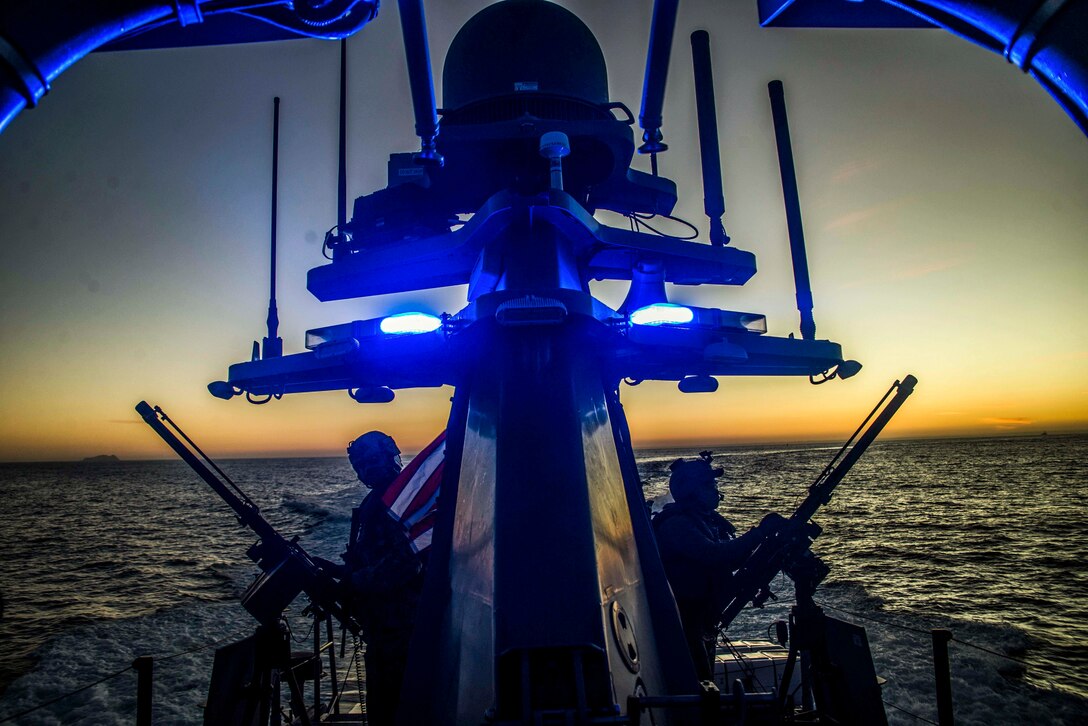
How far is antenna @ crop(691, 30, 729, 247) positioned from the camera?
5660 millimetres

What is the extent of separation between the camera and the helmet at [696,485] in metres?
6.05

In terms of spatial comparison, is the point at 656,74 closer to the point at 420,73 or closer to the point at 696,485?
the point at 420,73

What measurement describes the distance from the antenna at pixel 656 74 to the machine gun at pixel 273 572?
475 centimetres

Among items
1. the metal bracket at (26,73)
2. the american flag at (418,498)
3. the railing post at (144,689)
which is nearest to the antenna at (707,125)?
the american flag at (418,498)

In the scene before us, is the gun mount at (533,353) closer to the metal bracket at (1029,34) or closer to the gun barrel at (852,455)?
the gun barrel at (852,455)

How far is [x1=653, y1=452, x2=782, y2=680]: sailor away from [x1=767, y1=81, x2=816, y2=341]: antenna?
6.01ft

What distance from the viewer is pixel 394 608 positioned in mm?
5250

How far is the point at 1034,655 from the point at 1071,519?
42437 mm

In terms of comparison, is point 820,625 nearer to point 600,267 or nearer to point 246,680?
point 600,267

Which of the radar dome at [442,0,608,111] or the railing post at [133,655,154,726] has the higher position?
the radar dome at [442,0,608,111]

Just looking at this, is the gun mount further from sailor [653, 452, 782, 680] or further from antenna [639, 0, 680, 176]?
sailor [653, 452, 782, 680]

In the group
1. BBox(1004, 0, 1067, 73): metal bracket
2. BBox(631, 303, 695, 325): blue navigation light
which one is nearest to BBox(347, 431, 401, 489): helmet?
BBox(631, 303, 695, 325): blue navigation light

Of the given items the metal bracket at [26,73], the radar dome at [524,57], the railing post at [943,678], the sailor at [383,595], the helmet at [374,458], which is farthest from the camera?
the helmet at [374,458]

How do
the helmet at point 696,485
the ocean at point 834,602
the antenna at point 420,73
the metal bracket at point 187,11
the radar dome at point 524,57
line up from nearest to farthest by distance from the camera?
the metal bracket at point 187,11 < the antenna at point 420,73 < the radar dome at point 524,57 < the helmet at point 696,485 < the ocean at point 834,602
